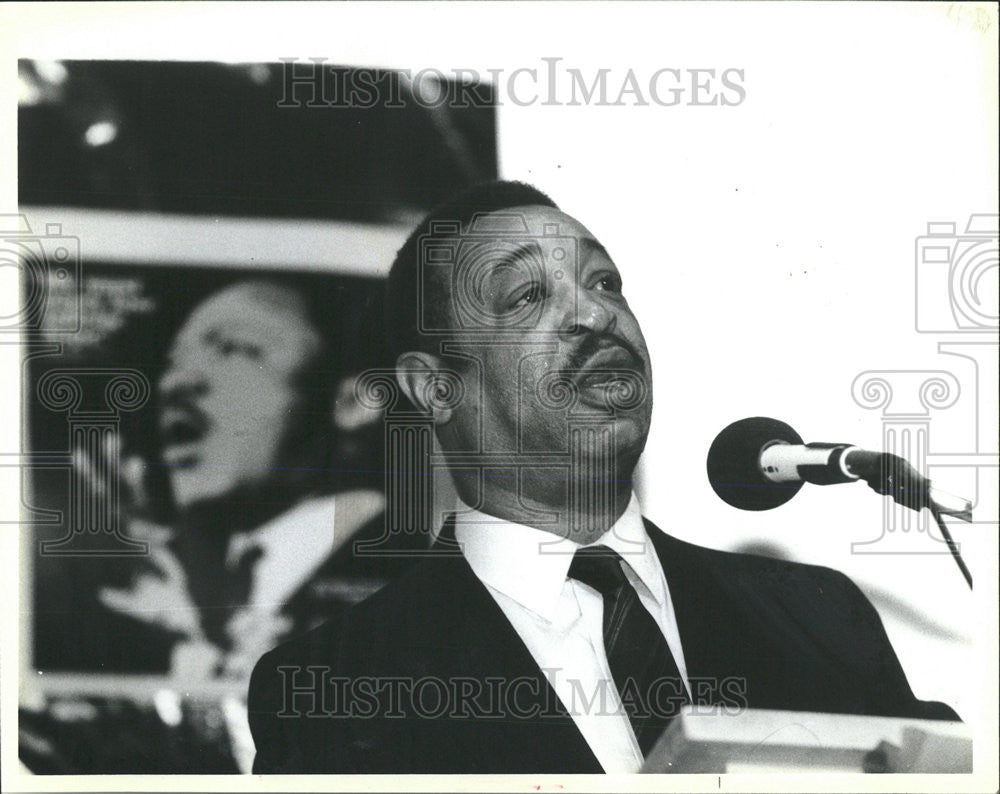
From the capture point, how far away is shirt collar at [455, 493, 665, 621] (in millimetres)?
2855

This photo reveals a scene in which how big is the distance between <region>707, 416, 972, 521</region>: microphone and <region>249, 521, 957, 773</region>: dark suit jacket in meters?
0.17

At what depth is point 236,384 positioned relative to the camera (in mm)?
2871

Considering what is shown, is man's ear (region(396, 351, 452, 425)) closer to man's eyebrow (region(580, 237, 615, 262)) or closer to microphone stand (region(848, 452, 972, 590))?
man's eyebrow (region(580, 237, 615, 262))

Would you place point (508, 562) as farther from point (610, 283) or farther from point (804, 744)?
point (804, 744)

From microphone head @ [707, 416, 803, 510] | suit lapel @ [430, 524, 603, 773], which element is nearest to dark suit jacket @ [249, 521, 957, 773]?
suit lapel @ [430, 524, 603, 773]

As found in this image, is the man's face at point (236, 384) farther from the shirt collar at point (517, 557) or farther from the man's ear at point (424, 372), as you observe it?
the shirt collar at point (517, 557)

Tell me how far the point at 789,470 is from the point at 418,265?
39.7 inches

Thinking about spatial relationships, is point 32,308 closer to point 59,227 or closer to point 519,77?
point 59,227

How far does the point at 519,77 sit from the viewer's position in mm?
2900

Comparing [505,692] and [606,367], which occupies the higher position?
[606,367]

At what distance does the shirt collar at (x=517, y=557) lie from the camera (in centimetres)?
286

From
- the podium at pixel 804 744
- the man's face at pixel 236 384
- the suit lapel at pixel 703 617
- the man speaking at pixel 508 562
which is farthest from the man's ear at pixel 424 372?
the podium at pixel 804 744

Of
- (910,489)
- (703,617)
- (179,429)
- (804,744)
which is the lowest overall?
(804,744)

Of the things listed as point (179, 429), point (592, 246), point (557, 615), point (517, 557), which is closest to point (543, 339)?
point (592, 246)
